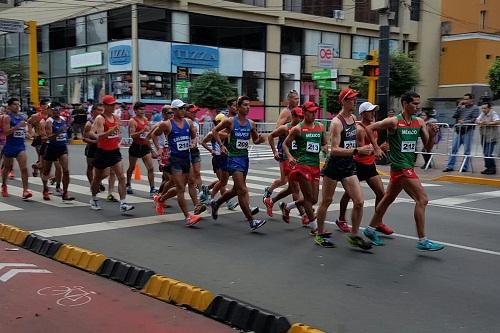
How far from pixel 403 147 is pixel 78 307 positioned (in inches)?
166

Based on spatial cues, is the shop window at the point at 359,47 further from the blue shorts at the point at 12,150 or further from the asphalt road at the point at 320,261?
the blue shorts at the point at 12,150

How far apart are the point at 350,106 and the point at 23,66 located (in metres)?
39.3

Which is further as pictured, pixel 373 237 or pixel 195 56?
pixel 195 56

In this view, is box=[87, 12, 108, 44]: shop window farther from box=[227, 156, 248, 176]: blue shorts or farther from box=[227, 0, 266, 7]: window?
box=[227, 156, 248, 176]: blue shorts

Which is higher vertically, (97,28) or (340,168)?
(97,28)

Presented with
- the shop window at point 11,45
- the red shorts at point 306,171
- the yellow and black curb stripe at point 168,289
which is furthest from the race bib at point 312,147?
the shop window at point 11,45

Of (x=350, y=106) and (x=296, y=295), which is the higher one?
(x=350, y=106)

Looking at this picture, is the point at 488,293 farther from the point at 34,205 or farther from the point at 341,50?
the point at 341,50

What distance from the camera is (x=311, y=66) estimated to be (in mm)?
42000

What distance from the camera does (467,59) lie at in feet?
166

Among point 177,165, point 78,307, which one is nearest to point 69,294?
point 78,307

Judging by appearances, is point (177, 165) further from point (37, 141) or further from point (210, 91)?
point (210, 91)

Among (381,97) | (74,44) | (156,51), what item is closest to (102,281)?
(381,97)

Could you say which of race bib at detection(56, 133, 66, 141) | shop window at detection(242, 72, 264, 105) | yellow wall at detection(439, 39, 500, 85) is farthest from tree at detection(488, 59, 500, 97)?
race bib at detection(56, 133, 66, 141)
